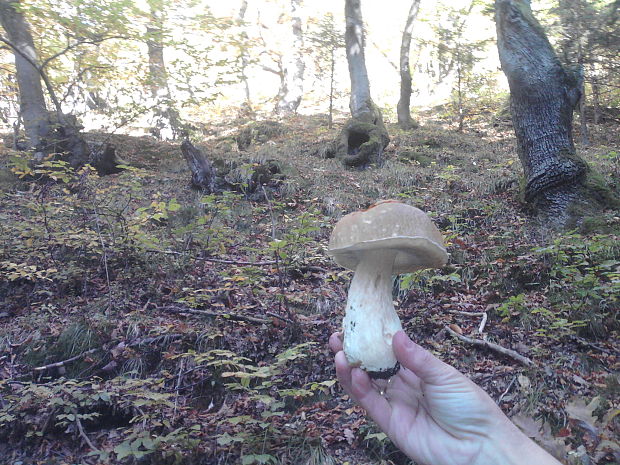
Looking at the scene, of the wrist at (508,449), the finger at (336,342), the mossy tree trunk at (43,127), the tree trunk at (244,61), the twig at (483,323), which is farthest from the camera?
the tree trunk at (244,61)

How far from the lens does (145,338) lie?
3.77 meters

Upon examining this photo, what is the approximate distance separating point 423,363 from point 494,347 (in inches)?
79.5

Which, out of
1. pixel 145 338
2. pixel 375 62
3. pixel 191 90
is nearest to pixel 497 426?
pixel 145 338

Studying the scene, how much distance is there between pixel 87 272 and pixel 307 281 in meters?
2.98

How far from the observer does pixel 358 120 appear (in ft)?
35.0

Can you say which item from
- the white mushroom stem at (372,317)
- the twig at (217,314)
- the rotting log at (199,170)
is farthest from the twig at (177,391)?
the rotting log at (199,170)

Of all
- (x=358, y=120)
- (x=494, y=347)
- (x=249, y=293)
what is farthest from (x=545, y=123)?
(x=358, y=120)

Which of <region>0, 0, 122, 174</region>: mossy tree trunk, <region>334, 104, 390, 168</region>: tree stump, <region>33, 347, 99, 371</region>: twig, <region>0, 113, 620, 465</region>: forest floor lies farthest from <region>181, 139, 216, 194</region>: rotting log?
<region>33, 347, 99, 371</region>: twig

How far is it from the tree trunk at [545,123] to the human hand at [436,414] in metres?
4.77

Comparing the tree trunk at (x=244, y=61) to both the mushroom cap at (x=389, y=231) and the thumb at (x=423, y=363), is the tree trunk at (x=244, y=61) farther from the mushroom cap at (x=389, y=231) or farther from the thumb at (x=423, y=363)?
the thumb at (x=423, y=363)

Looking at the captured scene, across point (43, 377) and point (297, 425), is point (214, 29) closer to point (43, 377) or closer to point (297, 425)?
point (43, 377)

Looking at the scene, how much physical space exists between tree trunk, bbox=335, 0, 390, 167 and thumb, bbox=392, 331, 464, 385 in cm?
830

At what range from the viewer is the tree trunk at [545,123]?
18.4 feet

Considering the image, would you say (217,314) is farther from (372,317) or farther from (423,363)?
(423,363)
